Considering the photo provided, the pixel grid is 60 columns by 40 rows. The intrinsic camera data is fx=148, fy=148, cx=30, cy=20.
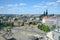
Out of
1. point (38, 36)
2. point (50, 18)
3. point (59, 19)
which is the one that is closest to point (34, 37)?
point (38, 36)

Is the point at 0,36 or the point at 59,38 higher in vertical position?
the point at 0,36

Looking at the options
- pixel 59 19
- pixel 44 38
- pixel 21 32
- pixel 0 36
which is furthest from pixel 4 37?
pixel 59 19

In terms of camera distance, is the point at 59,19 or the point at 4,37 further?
the point at 59,19

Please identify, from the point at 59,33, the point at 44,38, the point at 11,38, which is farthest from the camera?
the point at 59,33

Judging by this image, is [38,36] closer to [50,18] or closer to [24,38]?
[24,38]

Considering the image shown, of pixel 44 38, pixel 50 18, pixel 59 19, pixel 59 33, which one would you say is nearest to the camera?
pixel 44 38

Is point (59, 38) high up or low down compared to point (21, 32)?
down

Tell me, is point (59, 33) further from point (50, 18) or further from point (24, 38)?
point (50, 18)

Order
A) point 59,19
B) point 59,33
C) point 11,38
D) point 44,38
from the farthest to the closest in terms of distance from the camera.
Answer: point 59,19
point 59,33
point 44,38
point 11,38

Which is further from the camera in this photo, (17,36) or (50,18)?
(50,18)
